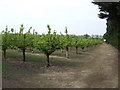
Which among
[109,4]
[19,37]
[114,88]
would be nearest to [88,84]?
[114,88]

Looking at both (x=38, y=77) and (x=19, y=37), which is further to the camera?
(x=19, y=37)

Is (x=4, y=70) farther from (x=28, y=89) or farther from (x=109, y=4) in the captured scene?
(x=109, y=4)

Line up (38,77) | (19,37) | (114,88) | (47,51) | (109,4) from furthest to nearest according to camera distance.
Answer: (109,4) < (19,37) < (47,51) < (38,77) < (114,88)

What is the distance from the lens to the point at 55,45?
23141 millimetres

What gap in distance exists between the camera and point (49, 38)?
Answer: 22875 mm

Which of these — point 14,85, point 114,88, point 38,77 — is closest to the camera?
point 114,88

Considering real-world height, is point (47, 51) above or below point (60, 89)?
above

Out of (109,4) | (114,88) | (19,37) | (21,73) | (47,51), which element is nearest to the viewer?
→ (114,88)

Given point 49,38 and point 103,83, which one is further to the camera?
point 49,38

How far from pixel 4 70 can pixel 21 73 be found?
132 cm

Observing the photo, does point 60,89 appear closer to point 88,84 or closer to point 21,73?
point 88,84

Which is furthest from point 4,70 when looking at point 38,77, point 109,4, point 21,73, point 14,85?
point 109,4

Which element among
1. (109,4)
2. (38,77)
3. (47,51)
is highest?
(109,4)

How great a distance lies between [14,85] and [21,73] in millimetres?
4484
